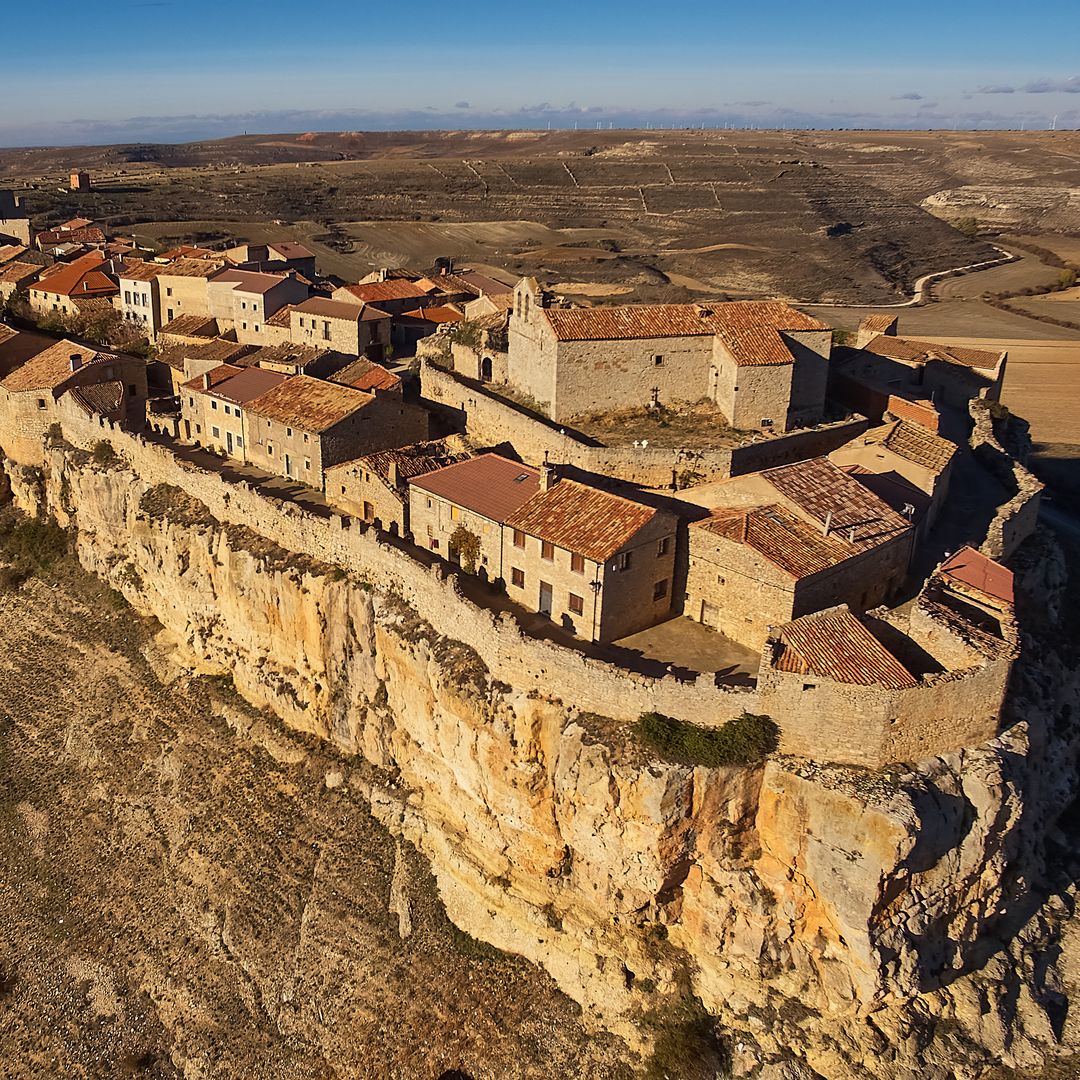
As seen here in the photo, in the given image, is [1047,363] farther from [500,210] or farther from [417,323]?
[500,210]

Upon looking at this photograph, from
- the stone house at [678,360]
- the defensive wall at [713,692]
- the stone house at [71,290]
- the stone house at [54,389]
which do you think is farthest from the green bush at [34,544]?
the stone house at [678,360]

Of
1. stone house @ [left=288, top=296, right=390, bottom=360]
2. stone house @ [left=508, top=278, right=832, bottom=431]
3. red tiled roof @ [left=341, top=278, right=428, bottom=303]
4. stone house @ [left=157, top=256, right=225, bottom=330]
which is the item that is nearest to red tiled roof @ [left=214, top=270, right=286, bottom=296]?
stone house @ [left=157, top=256, right=225, bottom=330]

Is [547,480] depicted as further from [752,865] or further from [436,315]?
[436,315]

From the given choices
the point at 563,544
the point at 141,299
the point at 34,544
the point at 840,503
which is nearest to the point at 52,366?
the point at 34,544

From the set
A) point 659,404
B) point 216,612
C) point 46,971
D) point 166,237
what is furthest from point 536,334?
point 166,237

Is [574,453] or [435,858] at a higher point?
[574,453]
